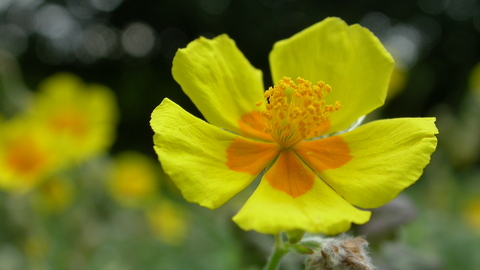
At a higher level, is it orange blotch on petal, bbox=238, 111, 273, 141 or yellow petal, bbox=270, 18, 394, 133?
yellow petal, bbox=270, 18, 394, 133

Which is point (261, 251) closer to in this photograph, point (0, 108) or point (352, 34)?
point (352, 34)

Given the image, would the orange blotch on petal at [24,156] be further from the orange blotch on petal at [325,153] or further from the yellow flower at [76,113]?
the orange blotch on petal at [325,153]

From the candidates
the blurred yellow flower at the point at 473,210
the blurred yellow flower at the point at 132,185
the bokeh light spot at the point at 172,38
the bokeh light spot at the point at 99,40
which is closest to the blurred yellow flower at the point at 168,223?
the blurred yellow flower at the point at 132,185

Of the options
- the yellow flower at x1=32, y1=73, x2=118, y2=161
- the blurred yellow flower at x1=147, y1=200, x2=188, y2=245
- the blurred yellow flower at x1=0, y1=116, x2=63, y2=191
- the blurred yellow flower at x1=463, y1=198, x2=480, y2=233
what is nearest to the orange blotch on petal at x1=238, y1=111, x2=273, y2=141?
the blurred yellow flower at x1=0, y1=116, x2=63, y2=191

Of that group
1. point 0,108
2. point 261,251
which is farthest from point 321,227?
point 0,108

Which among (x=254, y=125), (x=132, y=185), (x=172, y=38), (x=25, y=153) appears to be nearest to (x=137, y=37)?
(x=172, y=38)

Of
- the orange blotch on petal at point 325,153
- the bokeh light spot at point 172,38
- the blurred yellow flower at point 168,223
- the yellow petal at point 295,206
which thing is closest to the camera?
the yellow petal at point 295,206

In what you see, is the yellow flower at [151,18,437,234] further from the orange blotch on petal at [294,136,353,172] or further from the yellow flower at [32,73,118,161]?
the yellow flower at [32,73,118,161]
